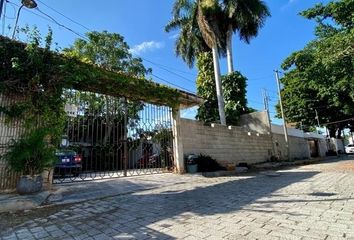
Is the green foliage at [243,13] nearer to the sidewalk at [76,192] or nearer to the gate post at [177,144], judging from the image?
the gate post at [177,144]

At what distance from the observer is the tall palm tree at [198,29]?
17.5 meters

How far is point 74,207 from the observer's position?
5.03 metres

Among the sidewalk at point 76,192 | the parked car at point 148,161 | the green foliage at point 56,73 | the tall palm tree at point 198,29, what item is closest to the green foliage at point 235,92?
the tall palm tree at point 198,29

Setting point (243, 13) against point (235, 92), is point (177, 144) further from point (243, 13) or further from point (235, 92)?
point (243, 13)

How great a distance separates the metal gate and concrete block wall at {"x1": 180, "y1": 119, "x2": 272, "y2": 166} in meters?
0.99

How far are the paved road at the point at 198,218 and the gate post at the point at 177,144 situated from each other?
4.28m

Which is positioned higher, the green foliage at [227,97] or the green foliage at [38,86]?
the green foliage at [227,97]

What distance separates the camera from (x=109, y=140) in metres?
8.68

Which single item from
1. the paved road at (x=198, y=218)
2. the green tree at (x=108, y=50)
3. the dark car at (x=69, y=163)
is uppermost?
the green tree at (x=108, y=50)

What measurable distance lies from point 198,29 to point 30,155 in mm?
16810

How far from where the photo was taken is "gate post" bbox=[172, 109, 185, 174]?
1032 cm

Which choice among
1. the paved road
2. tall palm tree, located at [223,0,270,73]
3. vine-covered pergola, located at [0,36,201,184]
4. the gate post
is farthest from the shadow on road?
tall palm tree, located at [223,0,270,73]

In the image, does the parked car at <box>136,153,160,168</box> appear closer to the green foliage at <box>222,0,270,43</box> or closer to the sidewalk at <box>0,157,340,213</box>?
the sidewalk at <box>0,157,340,213</box>

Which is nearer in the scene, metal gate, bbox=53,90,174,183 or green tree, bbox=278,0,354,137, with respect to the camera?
metal gate, bbox=53,90,174,183
